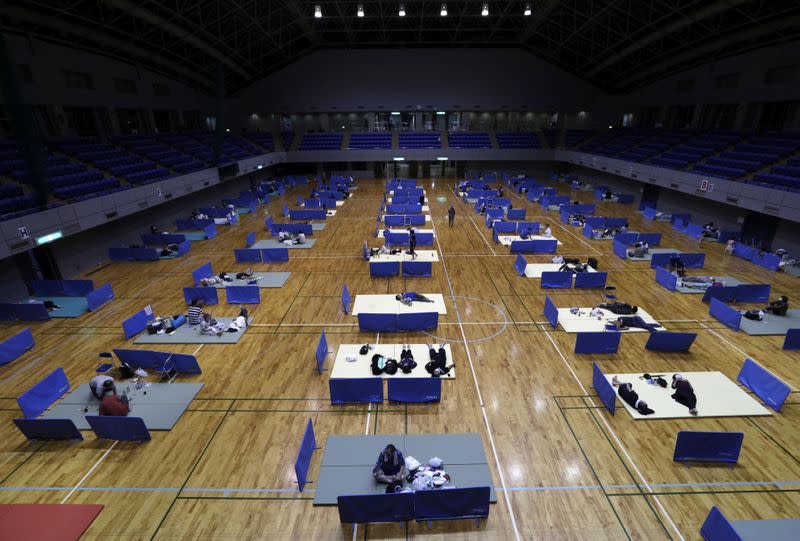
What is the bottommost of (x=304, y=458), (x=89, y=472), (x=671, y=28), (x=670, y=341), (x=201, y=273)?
(x=89, y=472)

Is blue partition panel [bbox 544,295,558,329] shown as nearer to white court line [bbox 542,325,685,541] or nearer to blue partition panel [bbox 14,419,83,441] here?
white court line [bbox 542,325,685,541]

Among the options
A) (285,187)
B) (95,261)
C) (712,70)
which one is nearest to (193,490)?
(95,261)

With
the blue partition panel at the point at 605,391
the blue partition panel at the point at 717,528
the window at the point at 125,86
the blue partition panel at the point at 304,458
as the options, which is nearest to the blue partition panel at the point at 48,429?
the blue partition panel at the point at 304,458

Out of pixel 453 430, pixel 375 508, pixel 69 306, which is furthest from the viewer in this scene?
pixel 69 306

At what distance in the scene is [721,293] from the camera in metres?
14.6

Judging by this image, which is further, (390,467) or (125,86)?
(125,86)

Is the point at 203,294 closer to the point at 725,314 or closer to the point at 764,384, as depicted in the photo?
the point at 764,384

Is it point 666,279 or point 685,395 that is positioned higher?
point 666,279

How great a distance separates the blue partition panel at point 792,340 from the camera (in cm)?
1178

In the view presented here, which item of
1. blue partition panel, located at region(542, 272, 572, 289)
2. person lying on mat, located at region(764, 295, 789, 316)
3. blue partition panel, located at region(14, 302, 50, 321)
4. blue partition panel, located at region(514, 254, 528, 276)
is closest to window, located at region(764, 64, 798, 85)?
person lying on mat, located at region(764, 295, 789, 316)

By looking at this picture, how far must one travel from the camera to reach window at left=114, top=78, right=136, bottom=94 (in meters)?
25.3

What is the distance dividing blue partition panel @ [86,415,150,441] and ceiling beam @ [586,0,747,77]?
28.3 metres

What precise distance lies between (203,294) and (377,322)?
6.99 meters

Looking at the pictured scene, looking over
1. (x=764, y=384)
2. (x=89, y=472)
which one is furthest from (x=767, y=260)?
(x=89, y=472)
